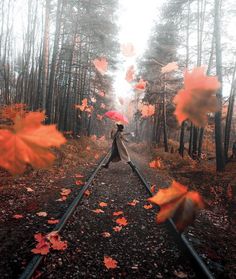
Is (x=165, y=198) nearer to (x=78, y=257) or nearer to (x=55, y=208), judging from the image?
(x=78, y=257)

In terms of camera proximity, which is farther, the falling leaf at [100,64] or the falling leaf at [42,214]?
the falling leaf at [100,64]

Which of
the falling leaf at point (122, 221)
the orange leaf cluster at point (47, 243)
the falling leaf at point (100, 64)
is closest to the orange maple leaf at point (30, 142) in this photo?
the orange leaf cluster at point (47, 243)

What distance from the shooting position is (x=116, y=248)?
469 cm

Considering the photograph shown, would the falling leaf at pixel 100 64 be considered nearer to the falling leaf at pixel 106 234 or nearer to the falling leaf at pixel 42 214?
the falling leaf at pixel 42 214

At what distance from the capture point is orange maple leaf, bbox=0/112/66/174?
1826 mm

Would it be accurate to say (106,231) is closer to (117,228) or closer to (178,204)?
(117,228)

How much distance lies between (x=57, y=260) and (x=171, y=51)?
21849mm

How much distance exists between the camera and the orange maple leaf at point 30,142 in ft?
5.99

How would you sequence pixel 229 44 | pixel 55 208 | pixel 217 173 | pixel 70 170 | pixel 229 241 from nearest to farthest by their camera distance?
pixel 229 241 < pixel 55 208 < pixel 217 173 < pixel 70 170 < pixel 229 44

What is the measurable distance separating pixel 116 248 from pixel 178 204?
2.70 metres

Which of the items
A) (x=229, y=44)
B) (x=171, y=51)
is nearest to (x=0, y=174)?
(x=229, y=44)

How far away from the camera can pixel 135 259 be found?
4371 millimetres

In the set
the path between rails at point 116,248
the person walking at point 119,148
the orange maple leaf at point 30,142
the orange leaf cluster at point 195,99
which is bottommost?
the path between rails at point 116,248

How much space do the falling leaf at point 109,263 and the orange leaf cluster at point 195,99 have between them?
2.78 metres
